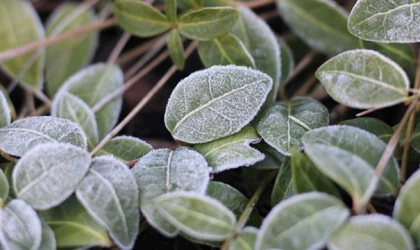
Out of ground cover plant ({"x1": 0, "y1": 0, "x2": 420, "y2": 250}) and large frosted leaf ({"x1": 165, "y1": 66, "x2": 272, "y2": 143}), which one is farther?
large frosted leaf ({"x1": 165, "y1": 66, "x2": 272, "y2": 143})

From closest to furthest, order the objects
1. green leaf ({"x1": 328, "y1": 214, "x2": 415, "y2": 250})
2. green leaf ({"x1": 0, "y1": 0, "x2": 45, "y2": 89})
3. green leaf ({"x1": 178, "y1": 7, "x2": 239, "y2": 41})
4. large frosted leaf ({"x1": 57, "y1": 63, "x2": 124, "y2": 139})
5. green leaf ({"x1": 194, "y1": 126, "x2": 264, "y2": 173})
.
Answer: green leaf ({"x1": 328, "y1": 214, "x2": 415, "y2": 250})
green leaf ({"x1": 194, "y1": 126, "x2": 264, "y2": 173})
green leaf ({"x1": 178, "y1": 7, "x2": 239, "y2": 41})
large frosted leaf ({"x1": 57, "y1": 63, "x2": 124, "y2": 139})
green leaf ({"x1": 0, "y1": 0, "x2": 45, "y2": 89})

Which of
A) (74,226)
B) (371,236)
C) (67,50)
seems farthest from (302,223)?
(67,50)

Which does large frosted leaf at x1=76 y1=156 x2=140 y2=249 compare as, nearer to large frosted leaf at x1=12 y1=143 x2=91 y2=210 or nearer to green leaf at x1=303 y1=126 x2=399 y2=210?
large frosted leaf at x1=12 y1=143 x2=91 y2=210

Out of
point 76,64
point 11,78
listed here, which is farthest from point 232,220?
point 11,78

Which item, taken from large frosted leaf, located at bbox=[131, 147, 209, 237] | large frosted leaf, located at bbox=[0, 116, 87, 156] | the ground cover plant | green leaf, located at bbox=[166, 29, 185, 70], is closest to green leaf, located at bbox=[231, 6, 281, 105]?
the ground cover plant

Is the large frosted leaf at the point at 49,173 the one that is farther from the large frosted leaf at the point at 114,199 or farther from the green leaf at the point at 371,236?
the green leaf at the point at 371,236

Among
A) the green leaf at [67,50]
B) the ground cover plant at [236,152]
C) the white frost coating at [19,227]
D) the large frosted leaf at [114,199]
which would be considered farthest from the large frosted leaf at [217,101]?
the green leaf at [67,50]

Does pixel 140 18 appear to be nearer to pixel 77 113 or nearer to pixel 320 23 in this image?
pixel 77 113

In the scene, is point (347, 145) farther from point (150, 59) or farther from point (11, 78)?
point (11, 78)
